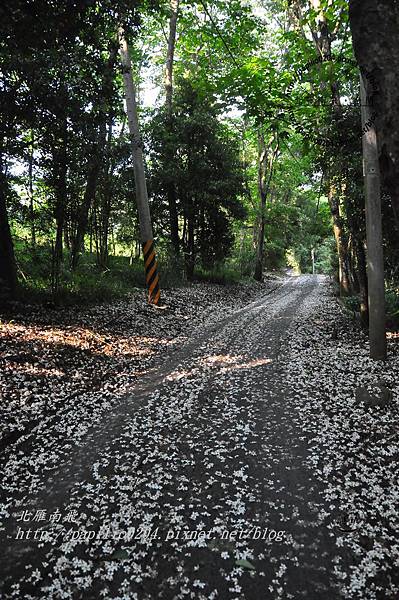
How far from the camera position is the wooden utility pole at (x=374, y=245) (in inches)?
251

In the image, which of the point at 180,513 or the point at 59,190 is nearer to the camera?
the point at 180,513

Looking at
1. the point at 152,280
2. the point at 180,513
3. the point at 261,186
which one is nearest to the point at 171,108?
the point at 261,186

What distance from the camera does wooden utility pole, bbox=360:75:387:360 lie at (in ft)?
20.9

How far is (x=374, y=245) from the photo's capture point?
21.5 feet

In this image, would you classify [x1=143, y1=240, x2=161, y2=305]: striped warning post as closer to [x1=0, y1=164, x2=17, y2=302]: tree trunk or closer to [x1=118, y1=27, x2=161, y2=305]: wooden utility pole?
[x1=118, y1=27, x2=161, y2=305]: wooden utility pole

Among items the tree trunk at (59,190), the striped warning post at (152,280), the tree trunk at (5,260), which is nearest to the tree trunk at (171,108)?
the striped warning post at (152,280)

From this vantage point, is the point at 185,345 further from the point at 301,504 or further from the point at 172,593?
the point at 172,593

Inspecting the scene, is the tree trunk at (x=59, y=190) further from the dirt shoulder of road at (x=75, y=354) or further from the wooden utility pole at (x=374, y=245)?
the wooden utility pole at (x=374, y=245)

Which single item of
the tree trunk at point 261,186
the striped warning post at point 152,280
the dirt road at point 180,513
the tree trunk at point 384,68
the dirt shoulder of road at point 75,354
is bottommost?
the dirt road at point 180,513

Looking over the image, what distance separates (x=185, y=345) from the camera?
8.26 metres

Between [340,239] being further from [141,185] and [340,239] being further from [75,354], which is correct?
[75,354]

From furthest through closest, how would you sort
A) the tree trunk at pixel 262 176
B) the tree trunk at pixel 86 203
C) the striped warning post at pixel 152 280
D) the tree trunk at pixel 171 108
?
the tree trunk at pixel 262 176, the tree trunk at pixel 171 108, the striped warning post at pixel 152 280, the tree trunk at pixel 86 203

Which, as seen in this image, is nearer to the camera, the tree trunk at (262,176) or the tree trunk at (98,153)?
the tree trunk at (98,153)

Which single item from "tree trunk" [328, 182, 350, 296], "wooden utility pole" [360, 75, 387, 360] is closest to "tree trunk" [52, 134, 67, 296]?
"wooden utility pole" [360, 75, 387, 360]
